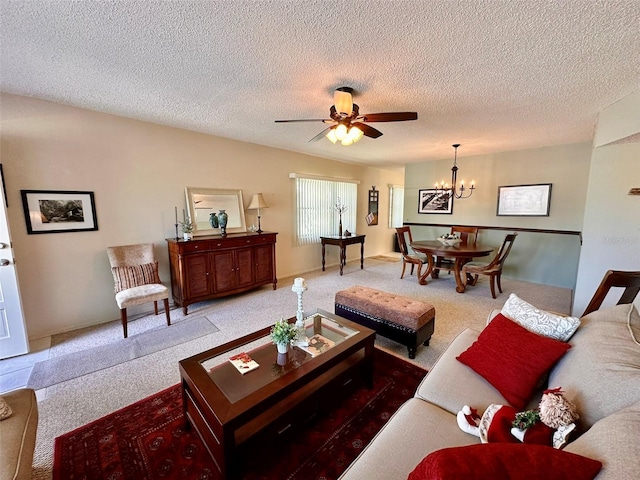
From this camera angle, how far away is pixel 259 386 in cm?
152

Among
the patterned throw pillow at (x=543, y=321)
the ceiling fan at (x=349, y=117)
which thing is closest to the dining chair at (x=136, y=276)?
the ceiling fan at (x=349, y=117)

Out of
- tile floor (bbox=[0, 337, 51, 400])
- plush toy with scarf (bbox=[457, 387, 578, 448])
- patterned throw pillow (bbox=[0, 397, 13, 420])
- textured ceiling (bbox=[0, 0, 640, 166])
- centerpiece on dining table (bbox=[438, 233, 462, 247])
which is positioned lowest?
tile floor (bbox=[0, 337, 51, 400])

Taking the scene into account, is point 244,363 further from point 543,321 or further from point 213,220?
point 213,220

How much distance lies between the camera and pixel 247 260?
4129 millimetres

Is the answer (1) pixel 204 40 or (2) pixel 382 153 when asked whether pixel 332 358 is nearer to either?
(1) pixel 204 40

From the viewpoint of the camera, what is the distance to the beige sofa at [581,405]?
0.79m

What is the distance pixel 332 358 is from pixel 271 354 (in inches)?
16.7

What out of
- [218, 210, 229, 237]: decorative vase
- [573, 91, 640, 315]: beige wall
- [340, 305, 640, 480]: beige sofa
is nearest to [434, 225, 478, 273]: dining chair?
[573, 91, 640, 315]: beige wall

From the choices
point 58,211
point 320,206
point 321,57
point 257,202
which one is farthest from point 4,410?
point 320,206

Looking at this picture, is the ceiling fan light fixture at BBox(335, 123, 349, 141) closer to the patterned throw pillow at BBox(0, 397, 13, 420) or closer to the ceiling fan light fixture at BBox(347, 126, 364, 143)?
the ceiling fan light fixture at BBox(347, 126, 364, 143)

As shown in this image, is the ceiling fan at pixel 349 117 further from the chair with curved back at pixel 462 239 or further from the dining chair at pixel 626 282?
the chair with curved back at pixel 462 239

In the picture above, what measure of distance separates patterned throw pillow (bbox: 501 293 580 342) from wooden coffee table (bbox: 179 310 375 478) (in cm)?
97

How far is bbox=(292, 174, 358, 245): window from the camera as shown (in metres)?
5.47

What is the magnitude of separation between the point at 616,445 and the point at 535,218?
17.7 ft
